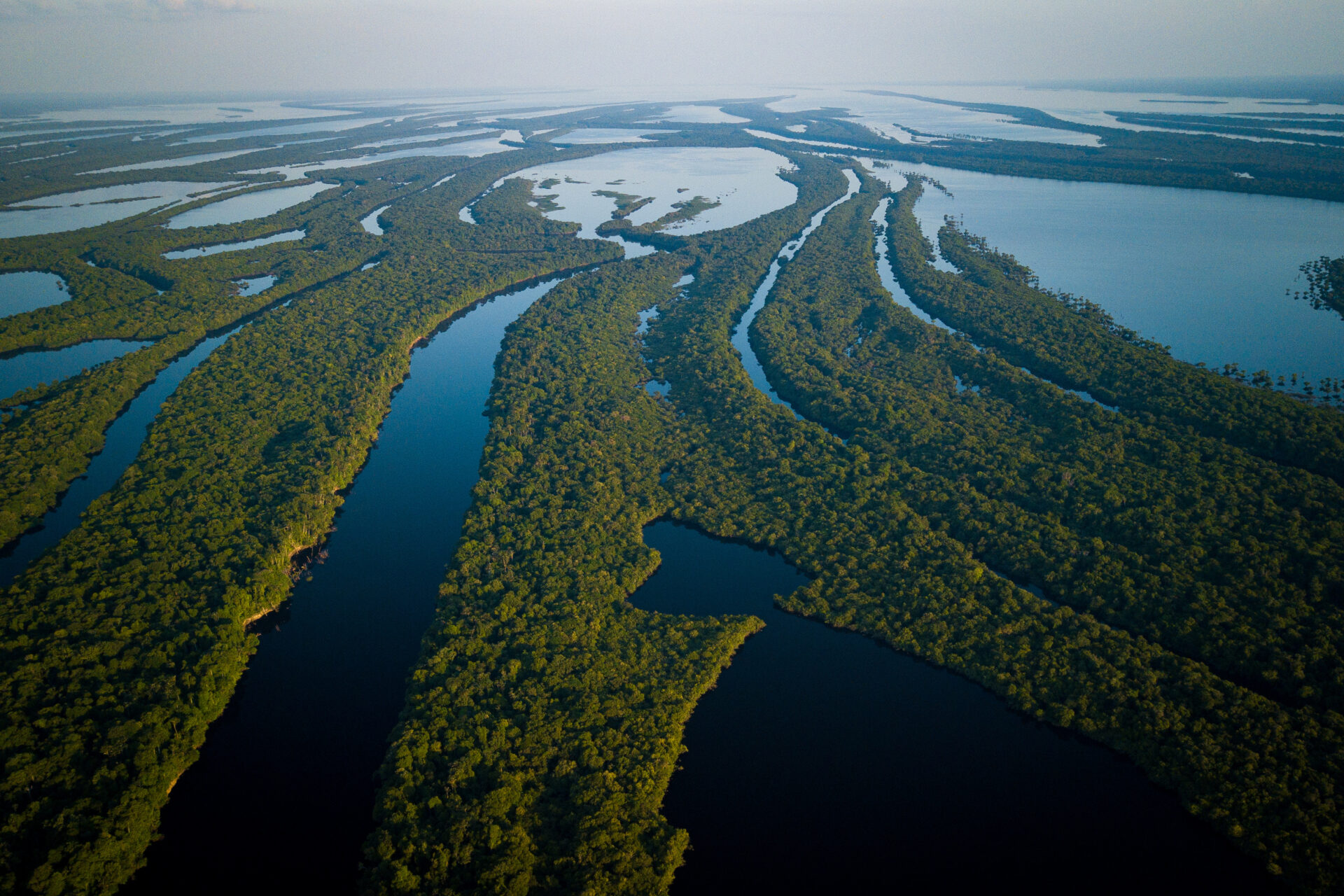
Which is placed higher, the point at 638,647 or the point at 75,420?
the point at 75,420

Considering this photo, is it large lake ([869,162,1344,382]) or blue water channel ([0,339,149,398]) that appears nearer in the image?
blue water channel ([0,339,149,398])

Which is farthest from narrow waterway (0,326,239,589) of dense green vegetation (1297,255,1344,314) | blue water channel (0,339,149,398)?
dense green vegetation (1297,255,1344,314)

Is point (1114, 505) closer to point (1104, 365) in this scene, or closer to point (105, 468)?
point (1104, 365)

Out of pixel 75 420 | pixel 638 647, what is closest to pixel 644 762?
pixel 638 647

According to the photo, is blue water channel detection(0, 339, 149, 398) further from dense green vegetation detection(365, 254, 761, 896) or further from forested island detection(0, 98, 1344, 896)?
dense green vegetation detection(365, 254, 761, 896)

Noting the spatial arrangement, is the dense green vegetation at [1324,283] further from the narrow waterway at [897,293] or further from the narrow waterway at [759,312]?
the narrow waterway at [759,312]

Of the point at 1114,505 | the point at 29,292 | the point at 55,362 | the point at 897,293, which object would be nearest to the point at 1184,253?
the point at 897,293

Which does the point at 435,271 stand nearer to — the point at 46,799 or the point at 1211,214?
the point at 46,799
